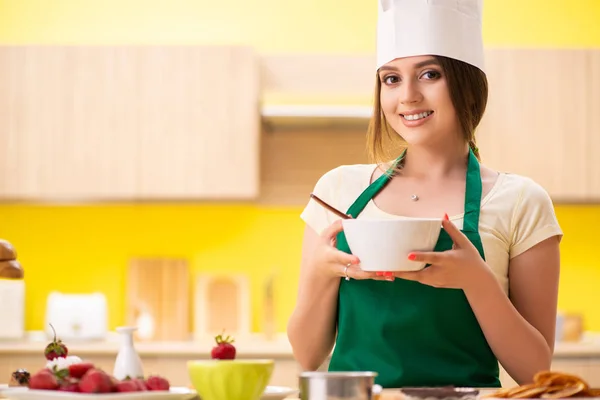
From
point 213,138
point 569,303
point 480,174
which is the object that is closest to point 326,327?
point 480,174

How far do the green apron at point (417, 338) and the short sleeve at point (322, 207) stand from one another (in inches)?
7.3

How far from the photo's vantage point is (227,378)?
1112 mm

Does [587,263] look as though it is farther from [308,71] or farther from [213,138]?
[213,138]

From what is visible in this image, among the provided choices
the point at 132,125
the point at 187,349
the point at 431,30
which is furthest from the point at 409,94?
the point at 132,125

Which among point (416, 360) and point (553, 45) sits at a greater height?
point (553, 45)

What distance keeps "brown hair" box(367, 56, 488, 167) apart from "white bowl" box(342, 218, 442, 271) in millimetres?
485

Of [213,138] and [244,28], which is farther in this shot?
[244,28]

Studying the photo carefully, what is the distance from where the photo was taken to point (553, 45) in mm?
4457

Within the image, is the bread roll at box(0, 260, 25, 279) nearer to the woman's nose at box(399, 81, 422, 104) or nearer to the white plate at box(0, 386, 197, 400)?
the white plate at box(0, 386, 197, 400)

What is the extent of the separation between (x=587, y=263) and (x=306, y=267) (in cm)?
308

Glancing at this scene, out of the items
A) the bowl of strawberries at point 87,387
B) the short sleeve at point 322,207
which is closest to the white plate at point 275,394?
the bowl of strawberries at point 87,387

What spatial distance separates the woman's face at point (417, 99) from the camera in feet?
5.33

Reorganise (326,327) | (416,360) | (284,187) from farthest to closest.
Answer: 1. (284,187)
2. (326,327)
3. (416,360)

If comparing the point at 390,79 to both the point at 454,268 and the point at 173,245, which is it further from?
the point at 173,245
